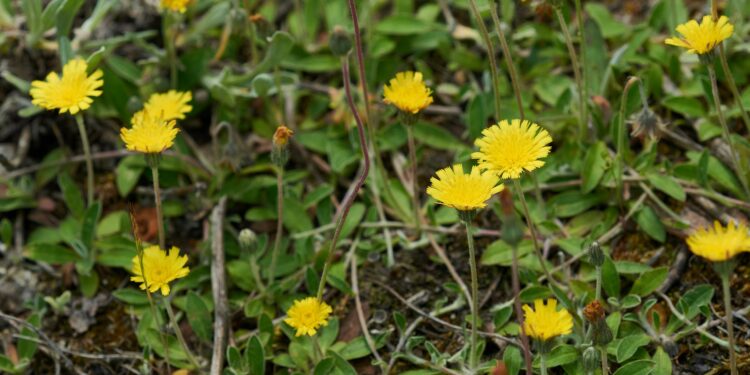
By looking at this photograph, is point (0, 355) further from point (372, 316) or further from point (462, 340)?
point (462, 340)

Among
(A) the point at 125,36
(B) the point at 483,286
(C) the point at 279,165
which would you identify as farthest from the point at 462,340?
(A) the point at 125,36

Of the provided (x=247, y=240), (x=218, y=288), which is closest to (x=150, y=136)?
(x=247, y=240)

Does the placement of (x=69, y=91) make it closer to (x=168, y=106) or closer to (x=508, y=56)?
(x=168, y=106)

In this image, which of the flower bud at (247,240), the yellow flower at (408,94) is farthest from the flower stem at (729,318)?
the flower bud at (247,240)

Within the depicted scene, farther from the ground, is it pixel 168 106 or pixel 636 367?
pixel 168 106

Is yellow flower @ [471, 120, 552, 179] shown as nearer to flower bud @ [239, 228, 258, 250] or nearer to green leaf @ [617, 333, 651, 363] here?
green leaf @ [617, 333, 651, 363]

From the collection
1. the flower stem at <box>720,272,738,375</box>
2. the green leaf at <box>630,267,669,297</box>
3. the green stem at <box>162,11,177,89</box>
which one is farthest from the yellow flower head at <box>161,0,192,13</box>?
the flower stem at <box>720,272,738,375</box>
